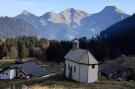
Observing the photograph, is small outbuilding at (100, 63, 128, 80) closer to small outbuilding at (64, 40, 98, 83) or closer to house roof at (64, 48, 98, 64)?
house roof at (64, 48, 98, 64)

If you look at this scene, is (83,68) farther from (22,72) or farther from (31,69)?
(31,69)

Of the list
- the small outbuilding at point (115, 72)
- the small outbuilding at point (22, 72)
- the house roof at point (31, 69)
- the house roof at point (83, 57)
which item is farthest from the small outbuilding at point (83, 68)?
the house roof at point (31, 69)

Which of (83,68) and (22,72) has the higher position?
(83,68)

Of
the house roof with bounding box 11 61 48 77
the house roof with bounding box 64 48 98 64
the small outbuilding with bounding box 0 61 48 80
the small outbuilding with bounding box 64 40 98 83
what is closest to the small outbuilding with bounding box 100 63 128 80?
the house roof with bounding box 64 48 98 64

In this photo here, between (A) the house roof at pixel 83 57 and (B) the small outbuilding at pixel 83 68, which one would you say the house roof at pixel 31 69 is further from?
(B) the small outbuilding at pixel 83 68

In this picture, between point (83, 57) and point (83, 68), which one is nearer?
point (83, 68)

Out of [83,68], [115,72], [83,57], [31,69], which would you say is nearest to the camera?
[83,68]

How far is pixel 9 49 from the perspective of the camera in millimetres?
143625

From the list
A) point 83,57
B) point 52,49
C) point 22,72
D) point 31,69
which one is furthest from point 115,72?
point 52,49

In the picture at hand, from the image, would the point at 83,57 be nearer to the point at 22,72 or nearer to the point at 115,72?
the point at 115,72

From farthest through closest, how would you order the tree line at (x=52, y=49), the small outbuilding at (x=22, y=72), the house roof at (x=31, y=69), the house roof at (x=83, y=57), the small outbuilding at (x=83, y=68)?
1. the tree line at (x=52, y=49)
2. the house roof at (x=31, y=69)
3. the small outbuilding at (x=22, y=72)
4. the house roof at (x=83, y=57)
5. the small outbuilding at (x=83, y=68)

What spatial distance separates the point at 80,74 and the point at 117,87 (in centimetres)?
1277

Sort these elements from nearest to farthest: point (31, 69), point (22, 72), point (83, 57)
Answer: point (83, 57)
point (22, 72)
point (31, 69)

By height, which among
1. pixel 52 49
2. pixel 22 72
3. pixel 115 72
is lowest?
pixel 22 72
